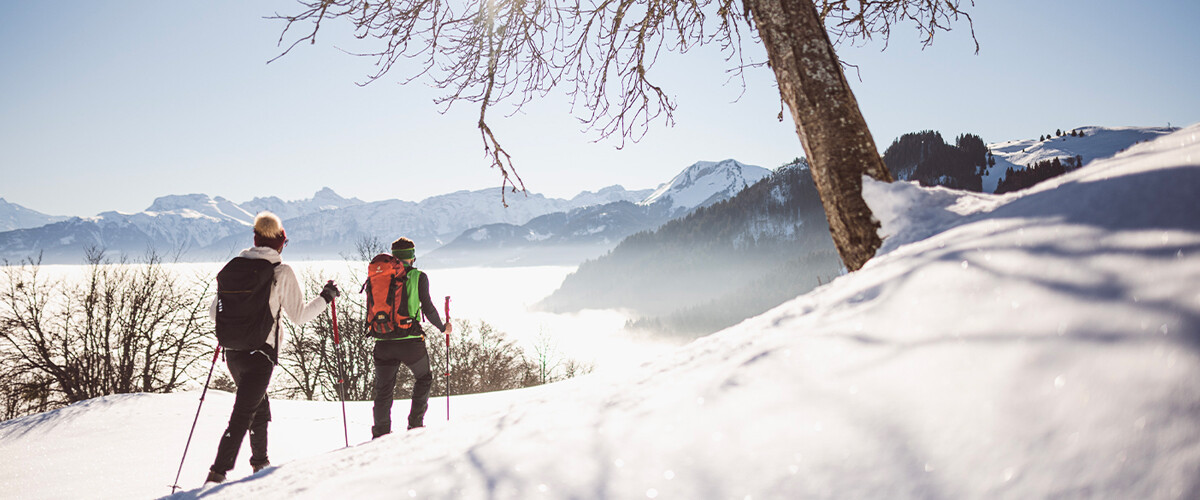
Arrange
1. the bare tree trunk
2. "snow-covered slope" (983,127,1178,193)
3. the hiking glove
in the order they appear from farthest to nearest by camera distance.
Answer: "snow-covered slope" (983,127,1178,193)
the hiking glove
the bare tree trunk

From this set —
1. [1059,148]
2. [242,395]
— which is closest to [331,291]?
[242,395]

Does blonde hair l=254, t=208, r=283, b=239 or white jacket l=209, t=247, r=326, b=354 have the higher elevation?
blonde hair l=254, t=208, r=283, b=239

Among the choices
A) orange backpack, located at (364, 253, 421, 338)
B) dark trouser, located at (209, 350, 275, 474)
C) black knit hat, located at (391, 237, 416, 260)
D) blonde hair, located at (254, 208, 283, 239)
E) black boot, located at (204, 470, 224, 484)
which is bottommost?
black boot, located at (204, 470, 224, 484)

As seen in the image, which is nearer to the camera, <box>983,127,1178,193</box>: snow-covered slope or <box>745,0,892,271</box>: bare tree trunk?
<box>745,0,892,271</box>: bare tree trunk

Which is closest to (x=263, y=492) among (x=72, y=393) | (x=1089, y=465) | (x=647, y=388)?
(x=647, y=388)

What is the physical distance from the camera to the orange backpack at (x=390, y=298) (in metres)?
3.73

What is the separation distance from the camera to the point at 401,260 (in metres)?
3.95

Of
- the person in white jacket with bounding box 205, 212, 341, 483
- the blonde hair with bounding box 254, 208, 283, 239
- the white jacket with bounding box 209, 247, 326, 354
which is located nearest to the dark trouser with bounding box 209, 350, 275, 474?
the person in white jacket with bounding box 205, 212, 341, 483

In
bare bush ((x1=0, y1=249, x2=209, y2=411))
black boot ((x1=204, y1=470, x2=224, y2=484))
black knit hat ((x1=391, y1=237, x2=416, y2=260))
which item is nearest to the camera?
black boot ((x1=204, y1=470, x2=224, y2=484))

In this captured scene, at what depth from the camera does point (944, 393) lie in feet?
2.70

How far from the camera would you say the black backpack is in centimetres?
276

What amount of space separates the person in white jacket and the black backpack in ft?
0.22

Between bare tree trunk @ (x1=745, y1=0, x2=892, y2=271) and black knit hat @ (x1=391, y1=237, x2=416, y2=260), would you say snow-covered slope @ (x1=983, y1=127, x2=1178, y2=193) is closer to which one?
bare tree trunk @ (x1=745, y1=0, x2=892, y2=271)

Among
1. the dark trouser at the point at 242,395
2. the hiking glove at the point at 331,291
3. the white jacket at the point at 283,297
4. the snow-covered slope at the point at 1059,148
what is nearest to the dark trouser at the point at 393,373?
the hiking glove at the point at 331,291
